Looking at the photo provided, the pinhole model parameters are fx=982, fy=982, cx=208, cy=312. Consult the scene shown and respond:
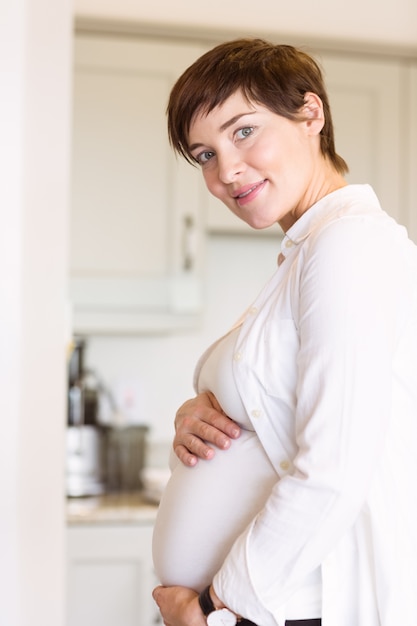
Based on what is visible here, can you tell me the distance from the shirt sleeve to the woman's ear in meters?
0.17

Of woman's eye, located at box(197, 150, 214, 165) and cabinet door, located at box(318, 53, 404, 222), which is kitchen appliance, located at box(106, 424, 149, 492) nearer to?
cabinet door, located at box(318, 53, 404, 222)

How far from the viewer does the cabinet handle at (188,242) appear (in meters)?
3.07

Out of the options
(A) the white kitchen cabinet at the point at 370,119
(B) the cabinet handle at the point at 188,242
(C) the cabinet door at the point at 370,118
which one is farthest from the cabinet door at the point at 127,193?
(C) the cabinet door at the point at 370,118

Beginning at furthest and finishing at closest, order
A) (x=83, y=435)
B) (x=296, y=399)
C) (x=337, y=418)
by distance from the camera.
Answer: (x=83, y=435)
(x=296, y=399)
(x=337, y=418)

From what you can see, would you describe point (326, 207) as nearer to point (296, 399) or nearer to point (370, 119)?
point (296, 399)

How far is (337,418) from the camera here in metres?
0.97

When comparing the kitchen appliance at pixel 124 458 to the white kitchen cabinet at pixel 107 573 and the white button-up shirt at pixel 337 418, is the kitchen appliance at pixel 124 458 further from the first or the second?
the white button-up shirt at pixel 337 418

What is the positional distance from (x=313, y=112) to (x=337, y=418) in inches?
14.9

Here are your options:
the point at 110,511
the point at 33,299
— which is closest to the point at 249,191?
→ the point at 33,299

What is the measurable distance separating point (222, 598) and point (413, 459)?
0.85 feet

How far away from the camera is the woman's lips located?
1.13 metres

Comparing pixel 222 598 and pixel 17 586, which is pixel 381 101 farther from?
pixel 222 598

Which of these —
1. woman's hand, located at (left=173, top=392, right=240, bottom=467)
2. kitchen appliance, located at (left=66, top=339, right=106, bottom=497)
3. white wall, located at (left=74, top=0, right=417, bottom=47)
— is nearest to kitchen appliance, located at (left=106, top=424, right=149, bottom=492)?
kitchen appliance, located at (left=66, top=339, right=106, bottom=497)

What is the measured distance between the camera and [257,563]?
1.01 meters
